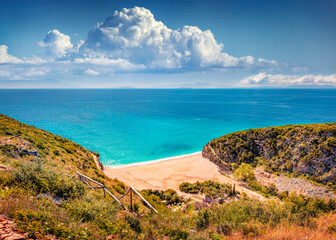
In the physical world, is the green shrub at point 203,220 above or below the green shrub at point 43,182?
below

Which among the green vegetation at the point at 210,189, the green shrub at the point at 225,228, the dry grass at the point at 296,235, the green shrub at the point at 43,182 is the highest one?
the green shrub at the point at 43,182

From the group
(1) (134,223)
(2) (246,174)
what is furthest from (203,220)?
(2) (246,174)

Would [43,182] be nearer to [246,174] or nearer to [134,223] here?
[134,223]

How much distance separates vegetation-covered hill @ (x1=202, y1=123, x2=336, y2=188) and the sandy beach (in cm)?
340

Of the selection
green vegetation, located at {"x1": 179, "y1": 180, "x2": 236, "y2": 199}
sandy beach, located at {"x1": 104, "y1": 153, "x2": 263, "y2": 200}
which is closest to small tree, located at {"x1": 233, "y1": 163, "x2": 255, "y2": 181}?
sandy beach, located at {"x1": 104, "y1": 153, "x2": 263, "y2": 200}

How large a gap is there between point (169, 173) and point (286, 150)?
21.2 metres

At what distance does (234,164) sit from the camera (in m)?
33.8

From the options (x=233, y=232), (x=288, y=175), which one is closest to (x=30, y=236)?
(x=233, y=232)

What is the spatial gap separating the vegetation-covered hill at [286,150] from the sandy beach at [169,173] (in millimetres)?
3402

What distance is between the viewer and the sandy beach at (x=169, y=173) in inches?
1108

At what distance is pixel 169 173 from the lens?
33.1 metres

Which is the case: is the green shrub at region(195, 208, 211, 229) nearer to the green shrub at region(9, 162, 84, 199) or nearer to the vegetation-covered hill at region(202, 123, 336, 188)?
the green shrub at region(9, 162, 84, 199)

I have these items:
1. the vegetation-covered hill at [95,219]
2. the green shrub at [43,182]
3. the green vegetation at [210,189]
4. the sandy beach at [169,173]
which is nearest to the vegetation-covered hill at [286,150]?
the sandy beach at [169,173]

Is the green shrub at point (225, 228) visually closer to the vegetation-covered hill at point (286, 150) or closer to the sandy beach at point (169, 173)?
the sandy beach at point (169, 173)
